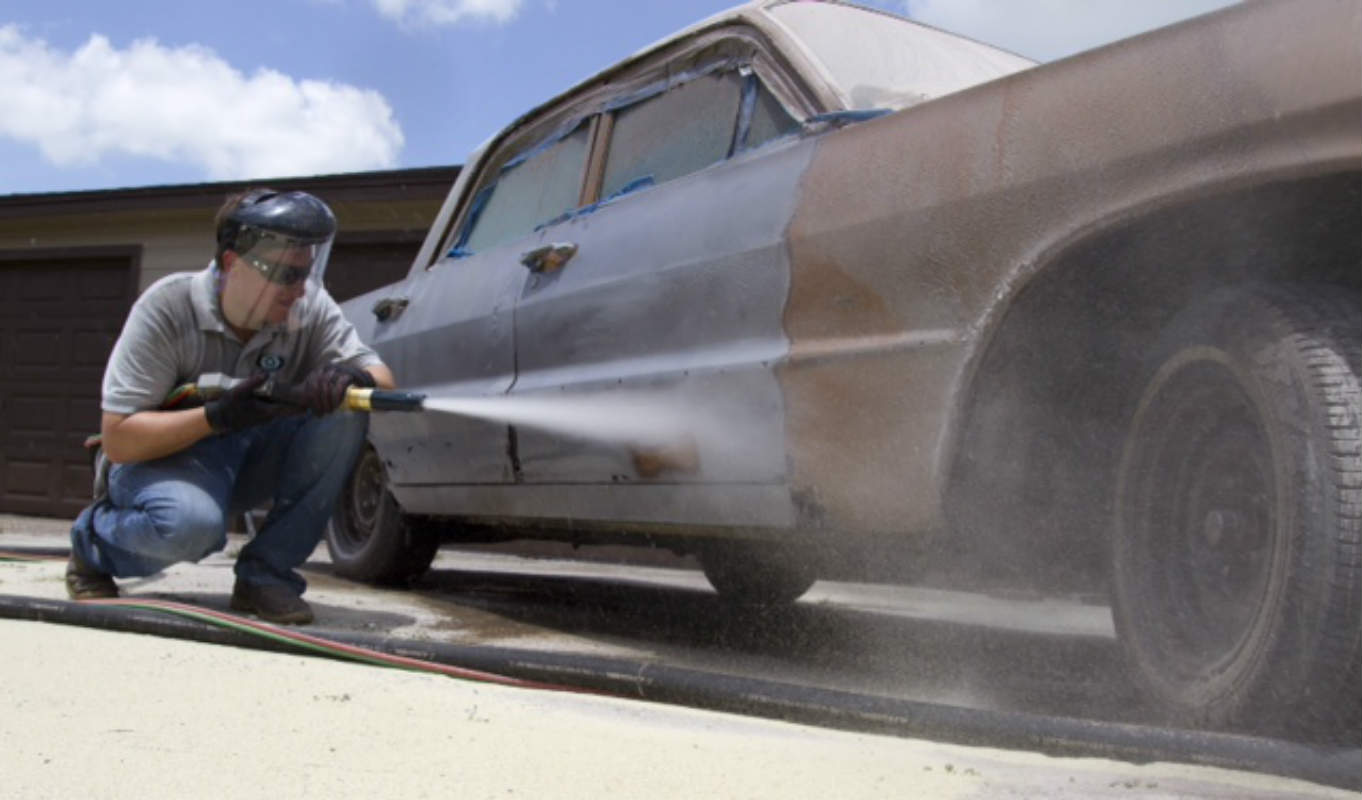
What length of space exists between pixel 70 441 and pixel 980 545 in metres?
10.4

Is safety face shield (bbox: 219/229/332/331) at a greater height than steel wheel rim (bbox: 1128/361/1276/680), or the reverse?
safety face shield (bbox: 219/229/332/331)

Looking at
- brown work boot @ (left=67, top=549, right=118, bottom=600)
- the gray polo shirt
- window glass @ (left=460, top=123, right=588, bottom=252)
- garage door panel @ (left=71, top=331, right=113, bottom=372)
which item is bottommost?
brown work boot @ (left=67, top=549, right=118, bottom=600)

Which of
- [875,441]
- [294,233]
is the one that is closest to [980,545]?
[875,441]

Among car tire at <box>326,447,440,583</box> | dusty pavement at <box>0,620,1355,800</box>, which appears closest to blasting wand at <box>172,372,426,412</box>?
dusty pavement at <box>0,620,1355,800</box>

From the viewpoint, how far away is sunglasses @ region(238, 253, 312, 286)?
356 cm

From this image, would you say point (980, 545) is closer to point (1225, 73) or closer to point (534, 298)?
point (1225, 73)

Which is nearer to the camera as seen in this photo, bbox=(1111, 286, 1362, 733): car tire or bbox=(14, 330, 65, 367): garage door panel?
bbox=(1111, 286, 1362, 733): car tire

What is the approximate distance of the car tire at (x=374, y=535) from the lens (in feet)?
16.5

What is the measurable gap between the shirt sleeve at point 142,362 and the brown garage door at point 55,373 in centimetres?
818

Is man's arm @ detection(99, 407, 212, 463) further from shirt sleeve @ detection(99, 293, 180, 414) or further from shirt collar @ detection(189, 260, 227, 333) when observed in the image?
shirt collar @ detection(189, 260, 227, 333)

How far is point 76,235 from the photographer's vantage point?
1171 cm

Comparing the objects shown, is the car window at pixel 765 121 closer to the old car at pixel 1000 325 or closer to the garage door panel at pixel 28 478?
the old car at pixel 1000 325

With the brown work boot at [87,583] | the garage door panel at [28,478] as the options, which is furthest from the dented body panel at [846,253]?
the garage door panel at [28,478]

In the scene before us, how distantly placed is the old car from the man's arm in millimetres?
880
